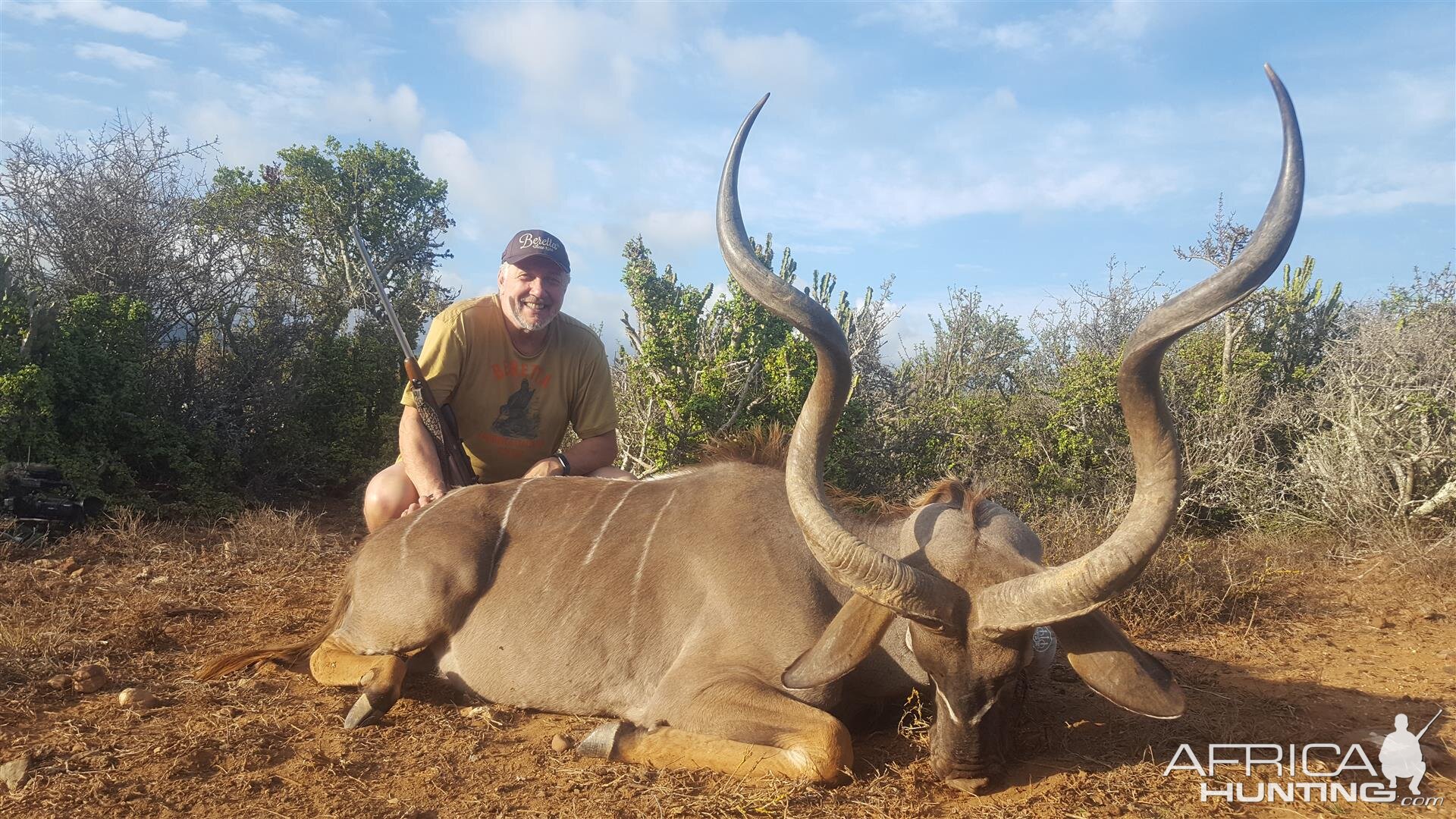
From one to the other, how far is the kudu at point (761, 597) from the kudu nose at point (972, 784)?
0.04 feet

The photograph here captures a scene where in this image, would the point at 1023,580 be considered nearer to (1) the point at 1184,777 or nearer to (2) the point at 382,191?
(1) the point at 1184,777

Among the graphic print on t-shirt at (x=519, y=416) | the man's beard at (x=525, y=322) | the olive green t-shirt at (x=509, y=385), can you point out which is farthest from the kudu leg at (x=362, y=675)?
the man's beard at (x=525, y=322)

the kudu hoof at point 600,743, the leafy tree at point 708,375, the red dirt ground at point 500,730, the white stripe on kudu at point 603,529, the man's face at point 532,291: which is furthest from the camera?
the leafy tree at point 708,375

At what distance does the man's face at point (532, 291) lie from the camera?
18.6ft

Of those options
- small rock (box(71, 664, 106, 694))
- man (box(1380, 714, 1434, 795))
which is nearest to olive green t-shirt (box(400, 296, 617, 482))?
small rock (box(71, 664, 106, 694))

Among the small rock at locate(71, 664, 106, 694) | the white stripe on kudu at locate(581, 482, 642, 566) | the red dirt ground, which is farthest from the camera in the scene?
the white stripe on kudu at locate(581, 482, 642, 566)

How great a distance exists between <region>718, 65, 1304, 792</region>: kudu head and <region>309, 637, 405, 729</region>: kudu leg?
1752mm

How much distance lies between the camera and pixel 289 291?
11562 mm

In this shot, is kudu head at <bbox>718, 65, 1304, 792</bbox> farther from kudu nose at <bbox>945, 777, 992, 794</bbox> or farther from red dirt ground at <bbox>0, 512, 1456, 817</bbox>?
red dirt ground at <bbox>0, 512, 1456, 817</bbox>

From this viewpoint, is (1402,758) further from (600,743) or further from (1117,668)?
(600,743)

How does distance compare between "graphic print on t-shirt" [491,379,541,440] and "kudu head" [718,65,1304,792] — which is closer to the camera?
"kudu head" [718,65,1304,792]

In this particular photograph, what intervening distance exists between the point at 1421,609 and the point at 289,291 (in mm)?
11754

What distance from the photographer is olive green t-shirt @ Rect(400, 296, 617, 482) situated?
5.60 meters

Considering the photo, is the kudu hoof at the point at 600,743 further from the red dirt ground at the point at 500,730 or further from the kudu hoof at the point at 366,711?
the kudu hoof at the point at 366,711
